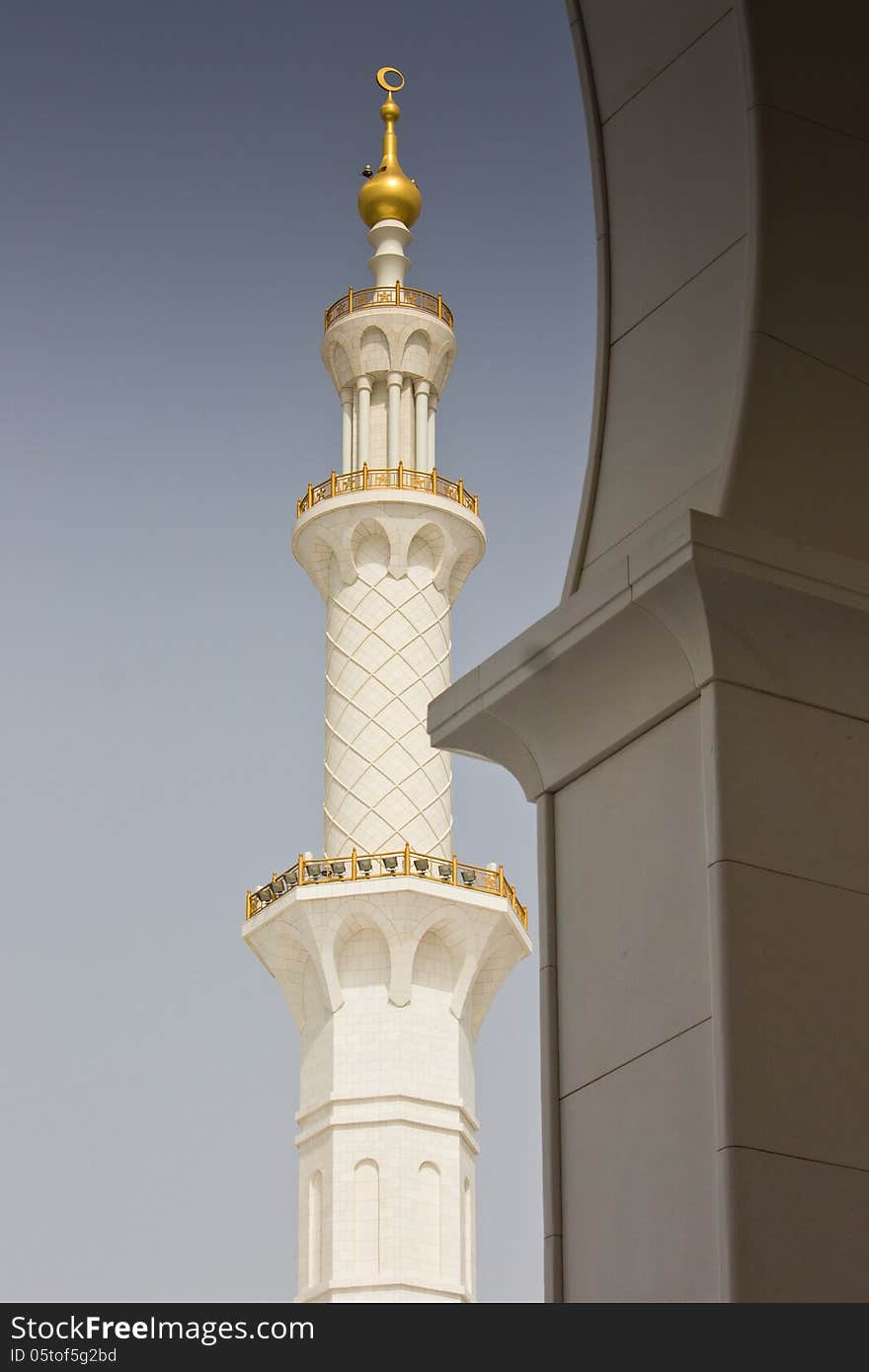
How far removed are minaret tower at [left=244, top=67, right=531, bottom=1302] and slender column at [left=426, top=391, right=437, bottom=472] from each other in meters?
0.04

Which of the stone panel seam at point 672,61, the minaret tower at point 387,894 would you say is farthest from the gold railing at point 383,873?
the stone panel seam at point 672,61

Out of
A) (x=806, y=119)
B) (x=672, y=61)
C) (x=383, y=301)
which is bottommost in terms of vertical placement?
(x=806, y=119)

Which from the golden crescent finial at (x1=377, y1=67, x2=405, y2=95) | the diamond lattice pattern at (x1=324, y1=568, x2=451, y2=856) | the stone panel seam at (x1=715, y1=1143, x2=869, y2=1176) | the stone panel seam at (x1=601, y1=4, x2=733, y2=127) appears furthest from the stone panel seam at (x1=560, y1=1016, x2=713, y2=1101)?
the golden crescent finial at (x1=377, y1=67, x2=405, y2=95)

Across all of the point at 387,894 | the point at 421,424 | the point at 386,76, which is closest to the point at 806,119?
the point at 387,894

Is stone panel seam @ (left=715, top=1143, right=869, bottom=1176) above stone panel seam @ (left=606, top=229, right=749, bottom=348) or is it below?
below

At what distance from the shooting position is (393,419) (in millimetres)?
25156

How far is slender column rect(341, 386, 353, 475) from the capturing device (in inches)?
995

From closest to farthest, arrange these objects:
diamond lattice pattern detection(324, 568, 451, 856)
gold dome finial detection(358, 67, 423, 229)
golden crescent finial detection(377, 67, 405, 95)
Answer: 1. diamond lattice pattern detection(324, 568, 451, 856)
2. gold dome finial detection(358, 67, 423, 229)
3. golden crescent finial detection(377, 67, 405, 95)

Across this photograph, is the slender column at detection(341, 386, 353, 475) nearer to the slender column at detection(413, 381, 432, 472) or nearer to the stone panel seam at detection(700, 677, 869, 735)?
the slender column at detection(413, 381, 432, 472)

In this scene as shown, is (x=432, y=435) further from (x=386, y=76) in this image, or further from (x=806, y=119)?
(x=806, y=119)

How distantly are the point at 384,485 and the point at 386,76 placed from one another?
21.9 ft

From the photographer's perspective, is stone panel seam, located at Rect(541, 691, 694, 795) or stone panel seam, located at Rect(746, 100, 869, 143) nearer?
stone panel seam, located at Rect(541, 691, 694, 795)

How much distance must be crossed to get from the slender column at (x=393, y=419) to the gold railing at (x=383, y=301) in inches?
34.3

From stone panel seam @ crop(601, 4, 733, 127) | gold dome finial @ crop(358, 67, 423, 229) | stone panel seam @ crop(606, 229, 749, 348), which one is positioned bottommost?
stone panel seam @ crop(606, 229, 749, 348)
